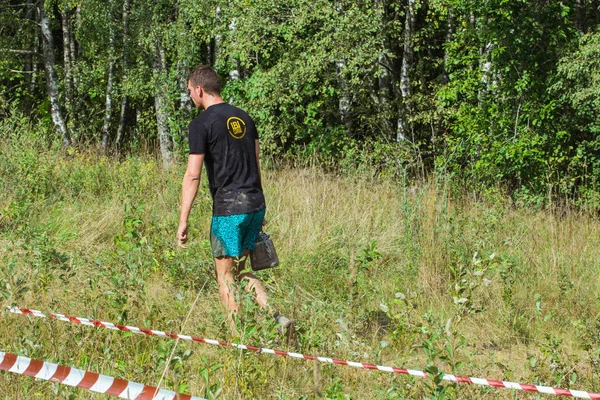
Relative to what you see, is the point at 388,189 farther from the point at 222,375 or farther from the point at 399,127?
the point at 399,127

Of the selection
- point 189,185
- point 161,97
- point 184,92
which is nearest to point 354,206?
point 189,185

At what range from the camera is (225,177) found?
5.00 meters

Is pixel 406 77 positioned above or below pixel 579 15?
below

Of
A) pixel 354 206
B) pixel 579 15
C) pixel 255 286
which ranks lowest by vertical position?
pixel 354 206

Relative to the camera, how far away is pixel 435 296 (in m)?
6.10

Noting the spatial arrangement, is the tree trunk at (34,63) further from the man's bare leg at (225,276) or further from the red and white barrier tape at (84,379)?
the red and white barrier tape at (84,379)

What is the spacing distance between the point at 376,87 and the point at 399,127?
2.54 metres

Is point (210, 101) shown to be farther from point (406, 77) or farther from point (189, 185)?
point (406, 77)

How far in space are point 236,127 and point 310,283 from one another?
6.49 feet

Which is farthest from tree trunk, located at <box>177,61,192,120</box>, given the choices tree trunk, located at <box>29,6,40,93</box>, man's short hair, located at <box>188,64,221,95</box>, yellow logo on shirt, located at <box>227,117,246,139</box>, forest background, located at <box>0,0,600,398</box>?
yellow logo on shirt, located at <box>227,117,246,139</box>

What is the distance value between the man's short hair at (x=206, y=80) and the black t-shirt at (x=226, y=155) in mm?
131

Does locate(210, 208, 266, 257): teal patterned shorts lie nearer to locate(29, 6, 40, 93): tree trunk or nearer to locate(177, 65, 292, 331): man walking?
locate(177, 65, 292, 331): man walking

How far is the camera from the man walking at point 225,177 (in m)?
4.95

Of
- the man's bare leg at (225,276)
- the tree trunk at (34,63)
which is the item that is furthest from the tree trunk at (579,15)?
the tree trunk at (34,63)
